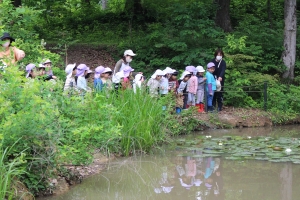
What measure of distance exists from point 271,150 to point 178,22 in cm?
902

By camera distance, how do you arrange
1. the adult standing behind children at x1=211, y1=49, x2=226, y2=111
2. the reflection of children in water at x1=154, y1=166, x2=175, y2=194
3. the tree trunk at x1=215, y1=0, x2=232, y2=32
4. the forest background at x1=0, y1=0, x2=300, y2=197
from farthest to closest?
the tree trunk at x1=215, y1=0, x2=232, y2=32, the adult standing behind children at x1=211, y1=49, x2=226, y2=111, the reflection of children in water at x1=154, y1=166, x2=175, y2=194, the forest background at x1=0, y1=0, x2=300, y2=197

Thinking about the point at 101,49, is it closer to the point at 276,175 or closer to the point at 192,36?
the point at 192,36

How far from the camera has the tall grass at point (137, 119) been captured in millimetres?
9406

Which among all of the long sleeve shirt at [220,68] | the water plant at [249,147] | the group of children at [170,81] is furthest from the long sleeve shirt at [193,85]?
the water plant at [249,147]

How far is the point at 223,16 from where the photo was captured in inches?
820

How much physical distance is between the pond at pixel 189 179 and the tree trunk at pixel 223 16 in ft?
36.9

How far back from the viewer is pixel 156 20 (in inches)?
983

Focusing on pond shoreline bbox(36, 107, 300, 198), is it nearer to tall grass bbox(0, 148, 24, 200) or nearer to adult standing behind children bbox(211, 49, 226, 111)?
adult standing behind children bbox(211, 49, 226, 111)

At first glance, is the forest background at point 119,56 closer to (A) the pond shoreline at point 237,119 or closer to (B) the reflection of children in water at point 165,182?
(A) the pond shoreline at point 237,119

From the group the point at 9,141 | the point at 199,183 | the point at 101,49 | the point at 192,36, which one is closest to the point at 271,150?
the point at 199,183

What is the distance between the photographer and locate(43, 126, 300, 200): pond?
7.20 metres

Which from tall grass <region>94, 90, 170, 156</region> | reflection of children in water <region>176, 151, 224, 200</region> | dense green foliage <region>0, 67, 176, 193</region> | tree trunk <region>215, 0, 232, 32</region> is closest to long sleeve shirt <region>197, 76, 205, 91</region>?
tall grass <region>94, 90, 170, 156</region>

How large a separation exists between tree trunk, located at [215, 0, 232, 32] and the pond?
11.3 metres

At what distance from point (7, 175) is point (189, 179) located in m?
3.22
